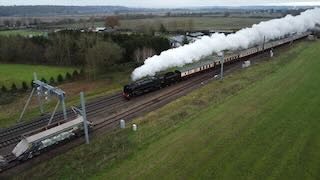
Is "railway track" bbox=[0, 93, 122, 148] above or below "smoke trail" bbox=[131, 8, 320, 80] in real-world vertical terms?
below

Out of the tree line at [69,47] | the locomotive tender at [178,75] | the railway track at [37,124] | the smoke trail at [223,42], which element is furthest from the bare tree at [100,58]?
the railway track at [37,124]

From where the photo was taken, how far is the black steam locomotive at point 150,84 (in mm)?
45594

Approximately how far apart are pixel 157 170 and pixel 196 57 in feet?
122

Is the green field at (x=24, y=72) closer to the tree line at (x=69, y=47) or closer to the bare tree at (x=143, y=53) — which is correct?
the tree line at (x=69, y=47)

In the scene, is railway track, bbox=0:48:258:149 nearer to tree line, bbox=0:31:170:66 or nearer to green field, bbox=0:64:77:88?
tree line, bbox=0:31:170:66

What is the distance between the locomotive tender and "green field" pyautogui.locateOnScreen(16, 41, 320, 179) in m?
6.30

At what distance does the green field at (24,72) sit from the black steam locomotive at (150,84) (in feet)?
91.8

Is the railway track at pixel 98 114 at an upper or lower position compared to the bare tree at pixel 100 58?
lower

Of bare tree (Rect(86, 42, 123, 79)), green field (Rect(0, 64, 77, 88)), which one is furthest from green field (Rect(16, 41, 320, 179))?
green field (Rect(0, 64, 77, 88))

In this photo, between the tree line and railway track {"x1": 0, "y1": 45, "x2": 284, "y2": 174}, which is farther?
the tree line

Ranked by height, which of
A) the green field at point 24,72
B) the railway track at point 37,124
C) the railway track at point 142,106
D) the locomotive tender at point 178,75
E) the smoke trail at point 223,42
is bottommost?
the green field at point 24,72

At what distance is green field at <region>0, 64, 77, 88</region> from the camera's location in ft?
230

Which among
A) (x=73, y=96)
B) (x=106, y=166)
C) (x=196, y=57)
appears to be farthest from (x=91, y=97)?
(x=106, y=166)

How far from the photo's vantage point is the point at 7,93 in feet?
185
